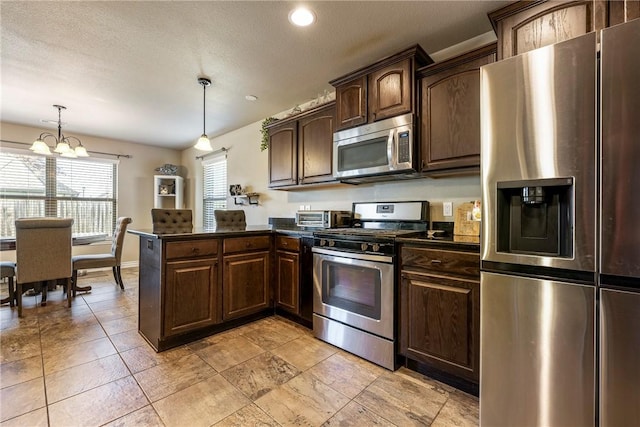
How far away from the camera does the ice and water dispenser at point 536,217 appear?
47.9 inches

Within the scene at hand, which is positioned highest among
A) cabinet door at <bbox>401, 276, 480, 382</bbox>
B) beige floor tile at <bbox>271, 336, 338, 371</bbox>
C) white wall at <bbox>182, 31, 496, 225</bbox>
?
white wall at <bbox>182, 31, 496, 225</bbox>

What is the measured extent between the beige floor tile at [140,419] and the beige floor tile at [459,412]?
1.46 metres

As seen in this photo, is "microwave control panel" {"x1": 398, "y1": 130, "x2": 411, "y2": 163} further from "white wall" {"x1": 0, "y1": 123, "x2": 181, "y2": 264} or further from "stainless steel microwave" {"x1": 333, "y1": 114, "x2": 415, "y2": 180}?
"white wall" {"x1": 0, "y1": 123, "x2": 181, "y2": 264}

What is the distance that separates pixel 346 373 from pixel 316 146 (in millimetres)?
2098

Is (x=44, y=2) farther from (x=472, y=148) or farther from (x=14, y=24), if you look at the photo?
(x=472, y=148)

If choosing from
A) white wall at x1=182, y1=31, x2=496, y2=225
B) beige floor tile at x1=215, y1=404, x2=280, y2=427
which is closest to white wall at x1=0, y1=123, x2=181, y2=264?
white wall at x1=182, y1=31, x2=496, y2=225

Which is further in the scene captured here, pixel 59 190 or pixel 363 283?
pixel 59 190

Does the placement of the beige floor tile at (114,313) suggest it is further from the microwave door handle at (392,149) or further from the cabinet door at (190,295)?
the microwave door handle at (392,149)

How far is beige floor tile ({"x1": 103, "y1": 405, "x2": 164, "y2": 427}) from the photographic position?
148 centimetres

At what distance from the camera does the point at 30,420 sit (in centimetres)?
150

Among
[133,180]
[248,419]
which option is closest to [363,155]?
[248,419]

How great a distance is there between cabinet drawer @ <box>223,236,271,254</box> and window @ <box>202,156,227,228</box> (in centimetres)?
246

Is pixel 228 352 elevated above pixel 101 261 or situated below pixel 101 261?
below

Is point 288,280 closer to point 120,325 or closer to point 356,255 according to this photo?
point 356,255
